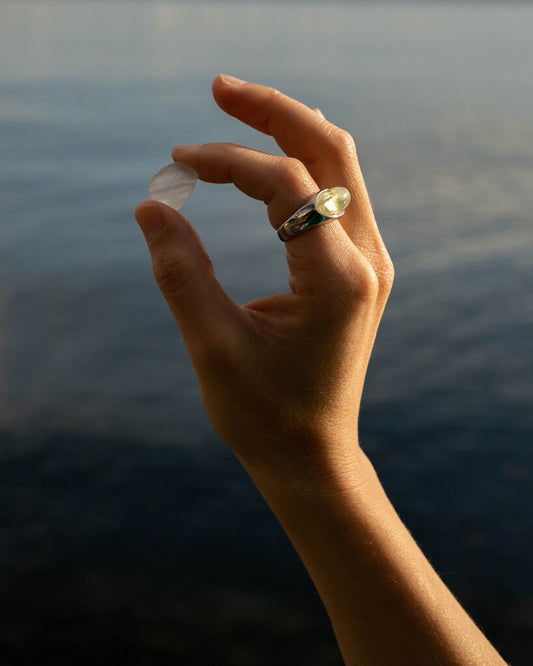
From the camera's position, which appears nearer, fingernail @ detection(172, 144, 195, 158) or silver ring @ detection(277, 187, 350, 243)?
silver ring @ detection(277, 187, 350, 243)

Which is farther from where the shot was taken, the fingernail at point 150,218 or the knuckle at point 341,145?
the knuckle at point 341,145

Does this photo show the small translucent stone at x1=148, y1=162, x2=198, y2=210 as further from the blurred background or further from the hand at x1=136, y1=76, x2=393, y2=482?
the blurred background

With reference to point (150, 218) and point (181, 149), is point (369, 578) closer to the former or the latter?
point (150, 218)

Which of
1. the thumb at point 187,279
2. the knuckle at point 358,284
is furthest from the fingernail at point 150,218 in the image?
the knuckle at point 358,284

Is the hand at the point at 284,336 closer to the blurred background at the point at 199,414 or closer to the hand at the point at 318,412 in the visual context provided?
the hand at the point at 318,412

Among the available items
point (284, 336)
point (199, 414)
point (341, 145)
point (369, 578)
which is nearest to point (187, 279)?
point (284, 336)

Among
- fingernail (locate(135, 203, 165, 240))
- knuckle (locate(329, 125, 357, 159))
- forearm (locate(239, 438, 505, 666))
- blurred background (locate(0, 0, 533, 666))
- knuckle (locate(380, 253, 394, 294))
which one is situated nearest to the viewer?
forearm (locate(239, 438, 505, 666))

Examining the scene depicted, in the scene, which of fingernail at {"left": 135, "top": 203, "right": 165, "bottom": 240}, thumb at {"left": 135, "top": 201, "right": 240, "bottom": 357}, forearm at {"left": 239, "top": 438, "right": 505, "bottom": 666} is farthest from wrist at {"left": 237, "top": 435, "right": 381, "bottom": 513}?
fingernail at {"left": 135, "top": 203, "right": 165, "bottom": 240}
